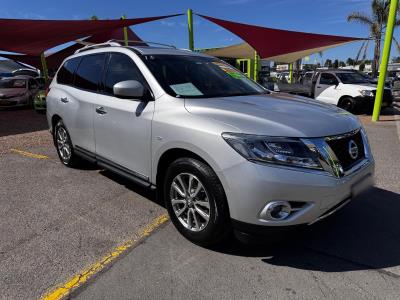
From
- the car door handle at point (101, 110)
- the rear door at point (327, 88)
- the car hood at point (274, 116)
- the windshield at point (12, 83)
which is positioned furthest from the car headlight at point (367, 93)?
the windshield at point (12, 83)

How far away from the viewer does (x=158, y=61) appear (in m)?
4.00

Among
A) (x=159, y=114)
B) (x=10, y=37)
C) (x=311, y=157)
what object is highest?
(x=10, y=37)

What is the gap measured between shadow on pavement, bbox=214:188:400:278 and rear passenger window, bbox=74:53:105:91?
276 centimetres

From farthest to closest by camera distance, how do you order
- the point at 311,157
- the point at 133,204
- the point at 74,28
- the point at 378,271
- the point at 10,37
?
the point at 10,37, the point at 74,28, the point at 133,204, the point at 378,271, the point at 311,157

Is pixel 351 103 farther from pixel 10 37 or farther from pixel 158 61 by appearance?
pixel 10 37

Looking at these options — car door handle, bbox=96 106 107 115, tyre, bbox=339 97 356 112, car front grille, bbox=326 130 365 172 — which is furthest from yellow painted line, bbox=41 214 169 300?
tyre, bbox=339 97 356 112

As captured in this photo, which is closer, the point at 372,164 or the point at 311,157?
the point at 311,157

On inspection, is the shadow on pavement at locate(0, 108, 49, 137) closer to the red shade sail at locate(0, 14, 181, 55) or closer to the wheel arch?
the red shade sail at locate(0, 14, 181, 55)

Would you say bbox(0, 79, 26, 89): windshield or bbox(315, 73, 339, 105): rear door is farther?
bbox(0, 79, 26, 89): windshield

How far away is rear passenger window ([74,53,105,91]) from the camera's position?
15.2ft

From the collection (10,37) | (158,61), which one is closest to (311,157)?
(158,61)

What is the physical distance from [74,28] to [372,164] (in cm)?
1067

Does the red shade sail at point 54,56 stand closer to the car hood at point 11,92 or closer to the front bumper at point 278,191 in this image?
the car hood at point 11,92

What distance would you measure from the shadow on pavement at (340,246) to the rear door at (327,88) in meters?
A: 10.6
